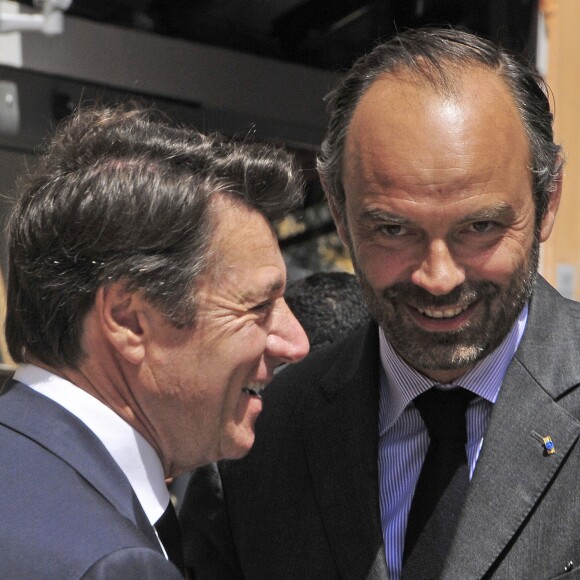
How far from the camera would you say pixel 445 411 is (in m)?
1.93

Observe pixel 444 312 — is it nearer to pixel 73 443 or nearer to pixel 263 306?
pixel 263 306

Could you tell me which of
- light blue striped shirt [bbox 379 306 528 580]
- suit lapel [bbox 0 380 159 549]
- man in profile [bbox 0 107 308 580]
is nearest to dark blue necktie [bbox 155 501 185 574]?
man in profile [bbox 0 107 308 580]

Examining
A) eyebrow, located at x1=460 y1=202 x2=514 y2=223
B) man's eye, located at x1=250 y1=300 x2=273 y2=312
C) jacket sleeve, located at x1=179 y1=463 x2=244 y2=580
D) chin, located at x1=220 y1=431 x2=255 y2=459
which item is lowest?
jacket sleeve, located at x1=179 y1=463 x2=244 y2=580

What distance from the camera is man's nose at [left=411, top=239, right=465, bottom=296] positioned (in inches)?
71.7

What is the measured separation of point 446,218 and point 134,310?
0.59 meters

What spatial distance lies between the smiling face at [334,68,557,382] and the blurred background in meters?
1.59

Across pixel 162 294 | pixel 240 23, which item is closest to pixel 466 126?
pixel 162 294

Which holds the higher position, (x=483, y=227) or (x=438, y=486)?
(x=483, y=227)

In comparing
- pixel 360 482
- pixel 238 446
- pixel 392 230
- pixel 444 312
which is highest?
pixel 392 230

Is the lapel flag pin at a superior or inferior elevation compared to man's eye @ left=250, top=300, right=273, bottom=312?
inferior

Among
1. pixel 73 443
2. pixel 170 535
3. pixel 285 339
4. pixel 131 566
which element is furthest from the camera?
pixel 285 339

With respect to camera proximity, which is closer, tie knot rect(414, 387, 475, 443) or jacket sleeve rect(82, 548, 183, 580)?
jacket sleeve rect(82, 548, 183, 580)

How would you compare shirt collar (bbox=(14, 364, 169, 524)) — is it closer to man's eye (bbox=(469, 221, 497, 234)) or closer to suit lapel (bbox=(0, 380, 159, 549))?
suit lapel (bbox=(0, 380, 159, 549))

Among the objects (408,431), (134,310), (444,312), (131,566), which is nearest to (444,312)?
(444,312)
